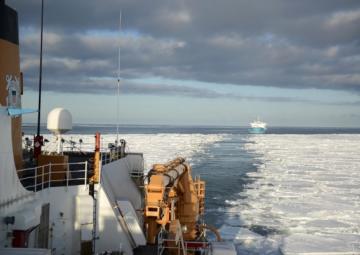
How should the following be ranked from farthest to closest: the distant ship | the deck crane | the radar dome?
the distant ship, the radar dome, the deck crane

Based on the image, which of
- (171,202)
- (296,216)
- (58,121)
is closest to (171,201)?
(171,202)

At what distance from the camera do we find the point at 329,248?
14.3m

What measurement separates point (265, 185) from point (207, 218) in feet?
34.0

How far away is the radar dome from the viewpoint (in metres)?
10.0

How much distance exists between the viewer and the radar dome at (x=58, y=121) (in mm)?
10044

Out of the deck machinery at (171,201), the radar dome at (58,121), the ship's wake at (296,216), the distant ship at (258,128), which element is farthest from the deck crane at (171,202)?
the distant ship at (258,128)

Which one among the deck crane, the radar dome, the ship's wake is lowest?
the ship's wake

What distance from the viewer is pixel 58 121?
1002cm

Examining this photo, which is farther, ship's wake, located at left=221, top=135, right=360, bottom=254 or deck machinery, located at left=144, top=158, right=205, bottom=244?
ship's wake, located at left=221, top=135, right=360, bottom=254

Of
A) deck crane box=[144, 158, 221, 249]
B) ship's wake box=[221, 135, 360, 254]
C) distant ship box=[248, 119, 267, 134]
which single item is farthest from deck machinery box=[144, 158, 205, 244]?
distant ship box=[248, 119, 267, 134]

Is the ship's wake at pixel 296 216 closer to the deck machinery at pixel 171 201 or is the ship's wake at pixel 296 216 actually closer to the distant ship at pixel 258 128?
the deck machinery at pixel 171 201

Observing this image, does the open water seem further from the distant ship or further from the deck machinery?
the distant ship

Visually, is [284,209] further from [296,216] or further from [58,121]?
[58,121]

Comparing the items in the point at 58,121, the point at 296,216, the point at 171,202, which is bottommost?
the point at 296,216
